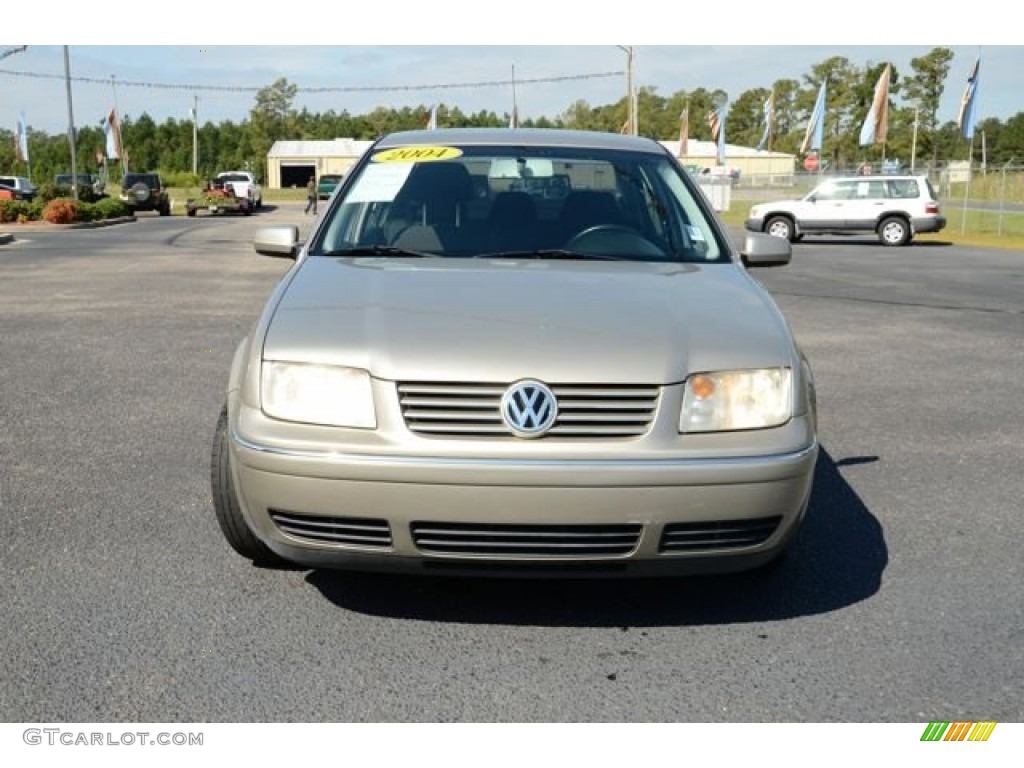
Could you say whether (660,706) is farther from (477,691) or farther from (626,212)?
(626,212)

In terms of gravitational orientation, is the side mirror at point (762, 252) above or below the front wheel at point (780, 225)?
above

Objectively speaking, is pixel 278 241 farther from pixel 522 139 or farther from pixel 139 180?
pixel 139 180

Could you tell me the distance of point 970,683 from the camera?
3133mm

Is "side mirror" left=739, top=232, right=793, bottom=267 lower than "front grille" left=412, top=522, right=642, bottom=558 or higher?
higher

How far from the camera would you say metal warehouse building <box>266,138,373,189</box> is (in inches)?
3804

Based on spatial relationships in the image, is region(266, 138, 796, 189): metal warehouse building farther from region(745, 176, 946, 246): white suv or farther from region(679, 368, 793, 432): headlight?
region(679, 368, 793, 432): headlight

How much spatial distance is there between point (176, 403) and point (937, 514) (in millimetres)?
4308

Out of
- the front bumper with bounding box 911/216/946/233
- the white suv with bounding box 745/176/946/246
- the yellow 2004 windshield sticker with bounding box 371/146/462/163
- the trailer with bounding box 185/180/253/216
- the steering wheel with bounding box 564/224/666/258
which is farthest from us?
the trailer with bounding box 185/180/253/216

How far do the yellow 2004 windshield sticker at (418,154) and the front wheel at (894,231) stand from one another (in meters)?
23.8

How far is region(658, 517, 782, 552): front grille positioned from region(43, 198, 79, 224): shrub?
1360 inches

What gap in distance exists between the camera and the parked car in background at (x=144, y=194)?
148ft

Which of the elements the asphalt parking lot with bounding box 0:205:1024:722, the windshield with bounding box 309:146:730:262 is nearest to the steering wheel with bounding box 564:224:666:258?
the windshield with bounding box 309:146:730:262

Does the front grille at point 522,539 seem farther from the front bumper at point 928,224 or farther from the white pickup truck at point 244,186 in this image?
the white pickup truck at point 244,186
